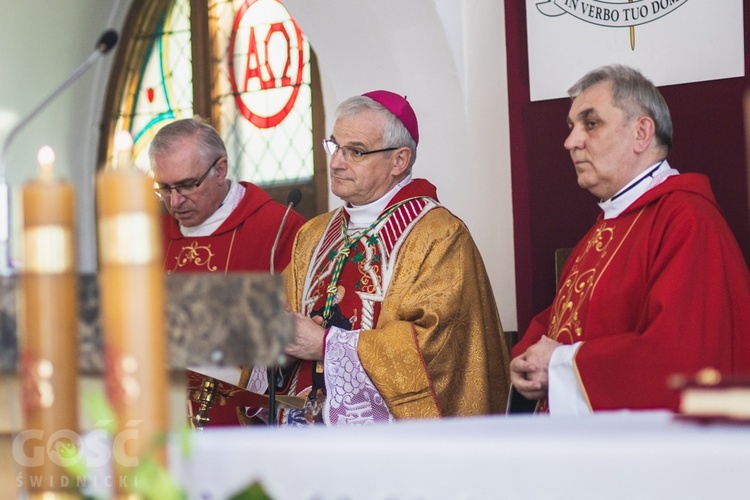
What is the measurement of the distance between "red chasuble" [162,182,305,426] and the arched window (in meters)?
0.98

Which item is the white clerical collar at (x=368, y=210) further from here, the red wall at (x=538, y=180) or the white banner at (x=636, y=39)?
the white banner at (x=636, y=39)

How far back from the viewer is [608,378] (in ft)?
10.5

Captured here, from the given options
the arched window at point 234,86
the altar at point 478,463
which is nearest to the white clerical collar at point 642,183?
the altar at point 478,463

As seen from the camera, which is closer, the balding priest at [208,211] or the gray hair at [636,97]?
the gray hair at [636,97]

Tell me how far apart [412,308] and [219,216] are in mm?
1467

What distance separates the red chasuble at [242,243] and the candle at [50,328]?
3.76m

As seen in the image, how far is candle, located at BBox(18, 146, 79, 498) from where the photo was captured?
116 cm

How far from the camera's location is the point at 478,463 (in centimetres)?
149

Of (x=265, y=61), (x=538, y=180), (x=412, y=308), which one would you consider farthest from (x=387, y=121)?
(x=265, y=61)

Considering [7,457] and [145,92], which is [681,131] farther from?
[145,92]

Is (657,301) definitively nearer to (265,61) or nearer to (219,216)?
(219,216)

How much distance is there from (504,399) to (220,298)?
3.02 m

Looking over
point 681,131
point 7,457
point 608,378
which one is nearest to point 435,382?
point 608,378

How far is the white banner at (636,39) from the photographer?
4.24m
